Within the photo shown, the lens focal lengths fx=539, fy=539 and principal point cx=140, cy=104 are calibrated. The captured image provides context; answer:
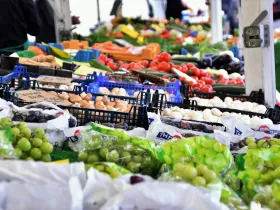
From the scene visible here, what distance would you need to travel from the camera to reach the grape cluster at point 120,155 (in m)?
2.17

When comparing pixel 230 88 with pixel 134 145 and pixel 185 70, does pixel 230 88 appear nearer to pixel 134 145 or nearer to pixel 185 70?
pixel 185 70

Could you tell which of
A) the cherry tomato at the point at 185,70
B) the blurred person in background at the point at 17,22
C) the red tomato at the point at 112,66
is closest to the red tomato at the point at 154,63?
the cherry tomato at the point at 185,70

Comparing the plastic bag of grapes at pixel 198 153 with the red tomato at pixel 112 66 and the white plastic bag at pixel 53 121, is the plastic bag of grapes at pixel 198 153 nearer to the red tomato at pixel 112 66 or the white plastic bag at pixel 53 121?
the white plastic bag at pixel 53 121

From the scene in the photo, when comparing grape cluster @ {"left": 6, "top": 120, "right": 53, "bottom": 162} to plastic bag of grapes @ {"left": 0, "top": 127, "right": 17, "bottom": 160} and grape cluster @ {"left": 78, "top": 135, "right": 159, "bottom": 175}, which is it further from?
grape cluster @ {"left": 78, "top": 135, "right": 159, "bottom": 175}

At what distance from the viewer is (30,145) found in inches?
83.4

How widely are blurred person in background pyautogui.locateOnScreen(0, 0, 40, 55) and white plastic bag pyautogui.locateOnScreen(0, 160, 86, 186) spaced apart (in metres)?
6.31

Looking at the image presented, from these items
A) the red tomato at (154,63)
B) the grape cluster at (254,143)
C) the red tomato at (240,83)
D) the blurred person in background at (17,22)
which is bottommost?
the grape cluster at (254,143)

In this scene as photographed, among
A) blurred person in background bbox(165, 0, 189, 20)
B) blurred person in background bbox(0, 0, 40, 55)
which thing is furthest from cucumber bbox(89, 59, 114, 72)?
blurred person in background bbox(165, 0, 189, 20)

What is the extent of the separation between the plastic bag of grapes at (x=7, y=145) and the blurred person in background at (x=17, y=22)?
19.7 ft

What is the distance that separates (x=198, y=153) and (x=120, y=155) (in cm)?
32

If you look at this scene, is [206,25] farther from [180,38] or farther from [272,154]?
[272,154]

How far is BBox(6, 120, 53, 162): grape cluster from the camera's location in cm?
Answer: 209

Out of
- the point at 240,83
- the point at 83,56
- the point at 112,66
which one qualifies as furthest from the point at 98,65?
the point at 240,83

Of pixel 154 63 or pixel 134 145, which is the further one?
pixel 154 63
